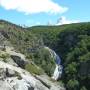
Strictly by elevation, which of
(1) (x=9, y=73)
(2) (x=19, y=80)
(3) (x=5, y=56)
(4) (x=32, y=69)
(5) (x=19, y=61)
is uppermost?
(3) (x=5, y=56)

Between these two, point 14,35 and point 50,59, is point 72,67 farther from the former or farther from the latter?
point 14,35

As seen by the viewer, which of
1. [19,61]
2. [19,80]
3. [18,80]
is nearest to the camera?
[18,80]

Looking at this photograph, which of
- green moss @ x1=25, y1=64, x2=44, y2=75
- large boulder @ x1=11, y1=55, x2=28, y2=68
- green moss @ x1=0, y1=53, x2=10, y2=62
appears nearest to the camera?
green moss @ x1=0, y1=53, x2=10, y2=62

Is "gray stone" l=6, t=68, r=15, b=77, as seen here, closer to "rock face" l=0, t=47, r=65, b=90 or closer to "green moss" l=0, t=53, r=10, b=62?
→ "rock face" l=0, t=47, r=65, b=90

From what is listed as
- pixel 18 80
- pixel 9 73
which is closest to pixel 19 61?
pixel 9 73

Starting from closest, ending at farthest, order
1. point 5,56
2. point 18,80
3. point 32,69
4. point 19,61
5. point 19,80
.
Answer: point 18,80, point 19,80, point 5,56, point 19,61, point 32,69

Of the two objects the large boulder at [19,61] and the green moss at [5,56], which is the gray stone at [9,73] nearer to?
the green moss at [5,56]

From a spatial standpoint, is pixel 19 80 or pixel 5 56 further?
pixel 5 56

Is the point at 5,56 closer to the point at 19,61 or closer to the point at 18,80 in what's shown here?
the point at 19,61

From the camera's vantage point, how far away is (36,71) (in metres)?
138

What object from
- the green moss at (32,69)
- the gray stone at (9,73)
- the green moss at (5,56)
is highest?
the green moss at (5,56)

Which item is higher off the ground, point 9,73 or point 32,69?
point 9,73

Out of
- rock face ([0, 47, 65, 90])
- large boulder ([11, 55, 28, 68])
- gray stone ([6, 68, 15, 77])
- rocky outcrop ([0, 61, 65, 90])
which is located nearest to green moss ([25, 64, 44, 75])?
large boulder ([11, 55, 28, 68])

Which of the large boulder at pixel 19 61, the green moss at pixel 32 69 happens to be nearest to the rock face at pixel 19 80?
the large boulder at pixel 19 61
